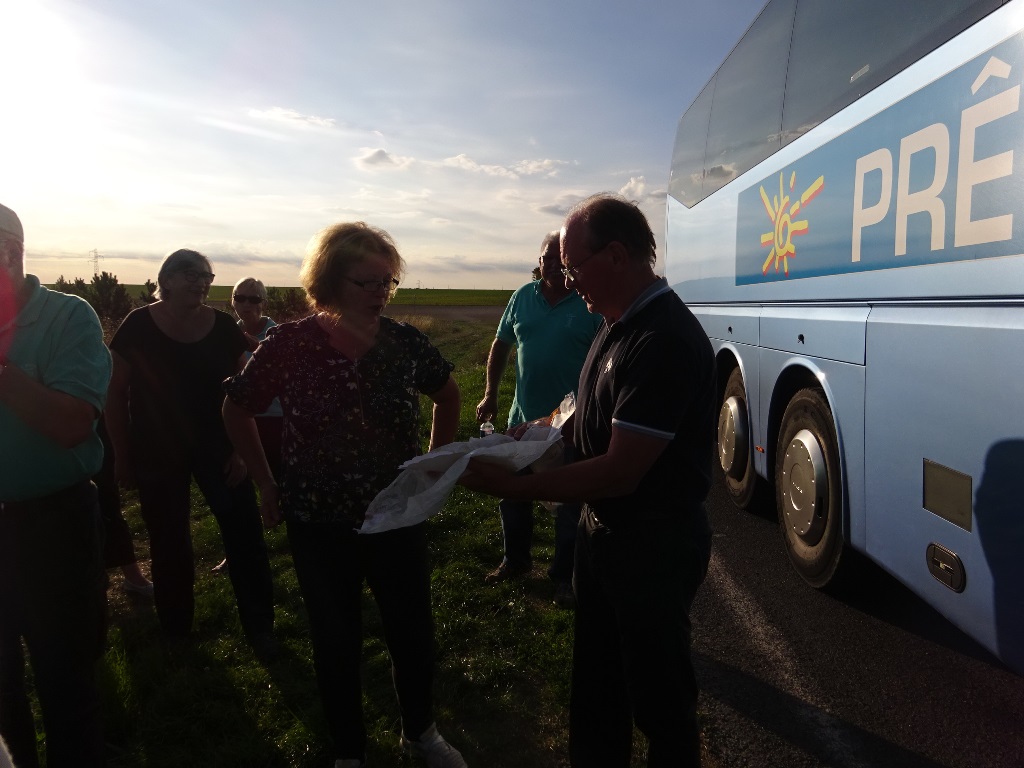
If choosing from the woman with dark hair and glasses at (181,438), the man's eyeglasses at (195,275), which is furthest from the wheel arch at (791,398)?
the man's eyeglasses at (195,275)

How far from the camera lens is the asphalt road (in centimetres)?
289

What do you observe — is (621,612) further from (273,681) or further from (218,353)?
(218,353)

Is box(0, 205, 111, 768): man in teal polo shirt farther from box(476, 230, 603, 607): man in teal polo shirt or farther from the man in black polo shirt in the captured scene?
box(476, 230, 603, 607): man in teal polo shirt

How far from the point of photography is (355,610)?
2729 mm

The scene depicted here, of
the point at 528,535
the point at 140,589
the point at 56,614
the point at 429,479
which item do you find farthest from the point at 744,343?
the point at 56,614

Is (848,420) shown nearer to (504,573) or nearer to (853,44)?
(853,44)

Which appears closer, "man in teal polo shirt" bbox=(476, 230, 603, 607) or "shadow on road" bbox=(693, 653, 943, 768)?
"shadow on road" bbox=(693, 653, 943, 768)

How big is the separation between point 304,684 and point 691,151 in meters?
6.48

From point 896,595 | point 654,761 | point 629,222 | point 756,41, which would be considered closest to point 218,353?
point 629,222

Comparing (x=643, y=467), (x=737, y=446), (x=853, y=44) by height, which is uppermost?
(x=853, y=44)

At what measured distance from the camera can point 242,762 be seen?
300 cm

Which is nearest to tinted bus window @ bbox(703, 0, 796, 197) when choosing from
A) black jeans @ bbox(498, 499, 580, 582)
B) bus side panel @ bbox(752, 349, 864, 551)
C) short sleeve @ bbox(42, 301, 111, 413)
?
bus side panel @ bbox(752, 349, 864, 551)

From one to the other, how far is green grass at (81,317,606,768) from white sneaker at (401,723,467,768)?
0.11 m

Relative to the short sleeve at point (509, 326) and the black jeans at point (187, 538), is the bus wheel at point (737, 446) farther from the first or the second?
the black jeans at point (187, 538)
